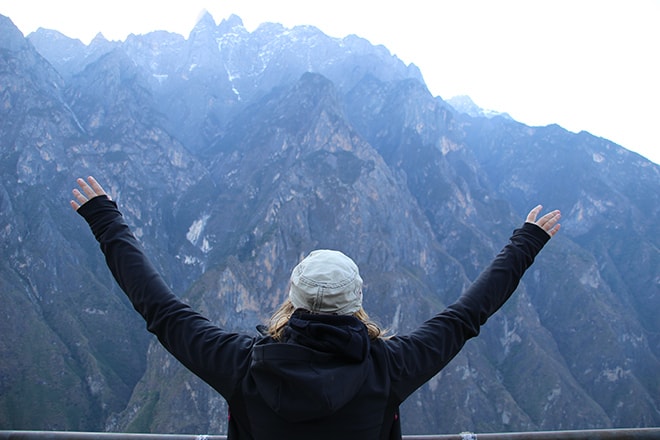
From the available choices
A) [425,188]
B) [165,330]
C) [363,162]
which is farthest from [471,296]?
[425,188]

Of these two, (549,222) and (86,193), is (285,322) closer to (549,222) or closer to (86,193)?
(86,193)

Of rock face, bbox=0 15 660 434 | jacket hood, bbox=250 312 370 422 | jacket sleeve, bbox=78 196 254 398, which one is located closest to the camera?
jacket hood, bbox=250 312 370 422

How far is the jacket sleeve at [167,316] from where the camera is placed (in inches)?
93.7

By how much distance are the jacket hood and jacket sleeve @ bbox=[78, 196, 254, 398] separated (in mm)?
222

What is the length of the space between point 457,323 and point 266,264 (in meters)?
142

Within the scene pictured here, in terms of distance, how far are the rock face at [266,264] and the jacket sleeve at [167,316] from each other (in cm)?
10857

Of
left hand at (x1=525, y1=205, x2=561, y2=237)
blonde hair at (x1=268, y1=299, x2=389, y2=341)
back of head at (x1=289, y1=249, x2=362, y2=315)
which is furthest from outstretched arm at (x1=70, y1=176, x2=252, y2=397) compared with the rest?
left hand at (x1=525, y1=205, x2=561, y2=237)

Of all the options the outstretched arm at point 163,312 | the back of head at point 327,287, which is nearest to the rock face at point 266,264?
the outstretched arm at point 163,312

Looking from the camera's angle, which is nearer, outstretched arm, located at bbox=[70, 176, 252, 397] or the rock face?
outstretched arm, located at bbox=[70, 176, 252, 397]

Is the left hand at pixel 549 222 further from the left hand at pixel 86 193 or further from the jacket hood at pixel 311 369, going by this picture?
the left hand at pixel 86 193

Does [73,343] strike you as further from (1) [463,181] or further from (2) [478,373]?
(1) [463,181]

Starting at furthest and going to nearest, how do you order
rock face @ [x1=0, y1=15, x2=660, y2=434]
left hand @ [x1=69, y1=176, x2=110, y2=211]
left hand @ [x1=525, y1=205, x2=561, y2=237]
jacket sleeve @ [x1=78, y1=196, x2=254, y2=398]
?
rock face @ [x1=0, y1=15, x2=660, y2=434] < left hand @ [x1=525, y1=205, x2=561, y2=237] < left hand @ [x1=69, y1=176, x2=110, y2=211] < jacket sleeve @ [x1=78, y1=196, x2=254, y2=398]

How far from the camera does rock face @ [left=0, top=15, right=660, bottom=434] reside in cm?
11369

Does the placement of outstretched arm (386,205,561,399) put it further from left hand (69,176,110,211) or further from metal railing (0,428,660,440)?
left hand (69,176,110,211)
